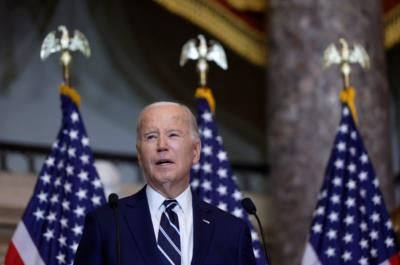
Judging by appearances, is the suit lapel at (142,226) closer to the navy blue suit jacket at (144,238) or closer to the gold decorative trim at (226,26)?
the navy blue suit jacket at (144,238)

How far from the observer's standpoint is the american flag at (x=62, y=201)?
541 centimetres

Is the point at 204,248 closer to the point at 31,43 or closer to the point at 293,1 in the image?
the point at 293,1

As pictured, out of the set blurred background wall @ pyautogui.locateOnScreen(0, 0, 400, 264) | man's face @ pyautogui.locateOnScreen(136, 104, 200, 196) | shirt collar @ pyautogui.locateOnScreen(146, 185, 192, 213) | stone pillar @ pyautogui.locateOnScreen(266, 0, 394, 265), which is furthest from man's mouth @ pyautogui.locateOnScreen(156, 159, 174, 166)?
stone pillar @ pyautogui.locateOnScreen(266, 0, 394, 265)

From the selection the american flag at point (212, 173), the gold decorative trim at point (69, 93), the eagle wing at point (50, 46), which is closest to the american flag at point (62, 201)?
the gold decorative trim at point (69, 93)

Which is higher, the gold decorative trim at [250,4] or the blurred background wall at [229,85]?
the gold decorative trim at [250,4]

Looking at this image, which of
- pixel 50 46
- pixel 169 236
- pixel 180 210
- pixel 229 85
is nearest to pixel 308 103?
pixel 229 85

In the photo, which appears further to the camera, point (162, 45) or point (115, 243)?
point (162, 45)

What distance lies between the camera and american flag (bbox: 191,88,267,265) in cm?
586

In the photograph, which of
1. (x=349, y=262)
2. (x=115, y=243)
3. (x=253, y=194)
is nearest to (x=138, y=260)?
(x=115, y=243)

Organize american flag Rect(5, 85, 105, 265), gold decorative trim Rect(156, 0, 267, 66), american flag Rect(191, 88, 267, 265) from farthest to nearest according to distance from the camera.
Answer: gold decorative trim Rect(156, 0, 267, 66), american flag Rect(191, 88, 267, 265), american flag Rect(5, 85, 105, 265)

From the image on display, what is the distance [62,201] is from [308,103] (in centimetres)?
229

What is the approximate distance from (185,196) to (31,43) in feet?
16.7

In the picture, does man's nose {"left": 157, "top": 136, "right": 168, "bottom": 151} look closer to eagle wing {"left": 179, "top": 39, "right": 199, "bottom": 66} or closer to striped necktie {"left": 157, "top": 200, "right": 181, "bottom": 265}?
striped necktie {"left": 157, "top": 200, "right": 181, "bottom": 265}

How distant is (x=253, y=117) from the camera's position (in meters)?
9.29
